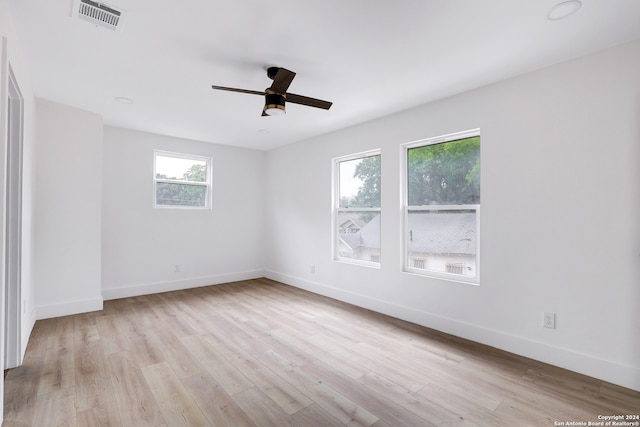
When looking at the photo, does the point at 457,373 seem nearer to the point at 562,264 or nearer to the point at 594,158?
the point at 562,264

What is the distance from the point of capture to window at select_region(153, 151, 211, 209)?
4977 mm

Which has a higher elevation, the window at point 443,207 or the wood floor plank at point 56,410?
the window at point 443,207

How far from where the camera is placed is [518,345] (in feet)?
9.08

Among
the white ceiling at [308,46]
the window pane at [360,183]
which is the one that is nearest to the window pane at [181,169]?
the white ceiling at [308,46]

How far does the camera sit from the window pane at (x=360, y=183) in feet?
13.8

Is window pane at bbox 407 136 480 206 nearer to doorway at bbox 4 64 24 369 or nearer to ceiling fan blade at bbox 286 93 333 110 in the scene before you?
ceiling fan blade at bbox 286 93 333 110

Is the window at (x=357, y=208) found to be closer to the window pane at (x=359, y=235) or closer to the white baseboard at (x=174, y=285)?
the window pane at (x=359, y=235)

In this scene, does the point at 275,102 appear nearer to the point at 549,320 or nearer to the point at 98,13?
the point at 98,13

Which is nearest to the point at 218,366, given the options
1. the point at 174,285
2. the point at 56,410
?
the point at 56,410

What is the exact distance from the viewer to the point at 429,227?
11.6 feet

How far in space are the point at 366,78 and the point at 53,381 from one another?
3589mm

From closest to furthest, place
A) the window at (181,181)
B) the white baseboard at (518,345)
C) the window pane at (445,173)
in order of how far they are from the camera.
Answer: the white baseboard at (518,345)
the window pane at (445,173)
the window at (181,181)

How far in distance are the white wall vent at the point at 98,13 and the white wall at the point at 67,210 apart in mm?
2274

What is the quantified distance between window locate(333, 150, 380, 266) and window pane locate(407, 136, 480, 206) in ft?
1.88
